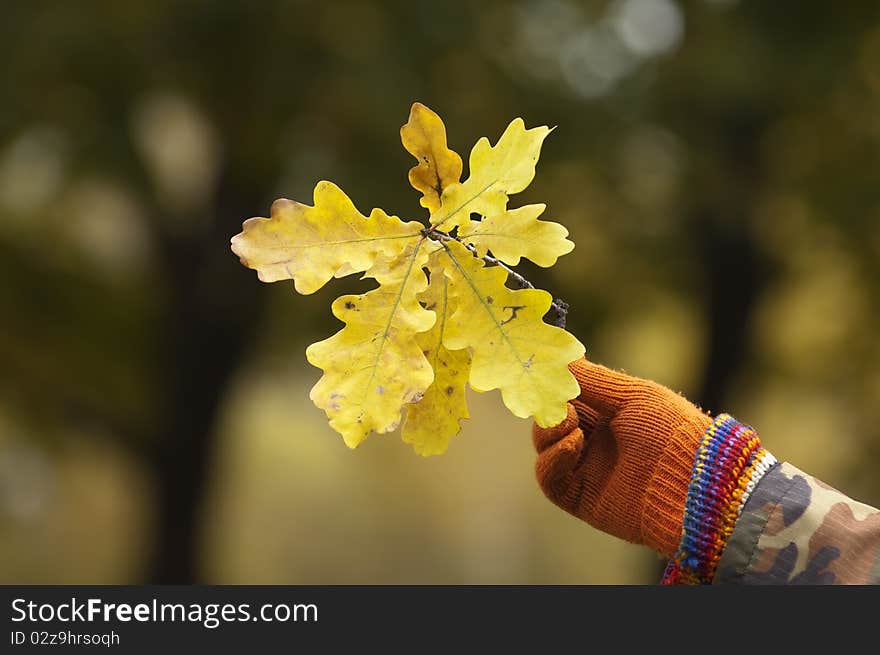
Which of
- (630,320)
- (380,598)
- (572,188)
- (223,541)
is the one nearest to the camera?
(380,598)

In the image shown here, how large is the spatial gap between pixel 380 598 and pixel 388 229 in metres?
Answer: 0.63

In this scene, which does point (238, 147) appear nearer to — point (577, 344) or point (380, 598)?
point (380, 598)

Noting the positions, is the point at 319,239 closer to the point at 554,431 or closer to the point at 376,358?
the point at 376,358

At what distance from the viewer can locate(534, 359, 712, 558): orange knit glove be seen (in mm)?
1247

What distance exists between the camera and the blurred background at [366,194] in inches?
180

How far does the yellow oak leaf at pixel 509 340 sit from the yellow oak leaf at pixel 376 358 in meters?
0.04

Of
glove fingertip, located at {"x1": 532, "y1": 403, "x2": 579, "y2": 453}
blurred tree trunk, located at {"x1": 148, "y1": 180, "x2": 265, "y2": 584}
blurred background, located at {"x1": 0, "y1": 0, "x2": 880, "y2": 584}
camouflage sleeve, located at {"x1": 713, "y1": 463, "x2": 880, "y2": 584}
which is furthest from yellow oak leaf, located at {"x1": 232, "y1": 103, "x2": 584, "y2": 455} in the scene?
blurred tree trunk, located at {"x1": 148, "y1": 180, "x2": 265, "y2": 584}

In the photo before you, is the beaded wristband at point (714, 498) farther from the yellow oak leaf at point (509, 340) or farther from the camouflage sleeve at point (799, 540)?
the yellow oak leaf at point (509, 340)

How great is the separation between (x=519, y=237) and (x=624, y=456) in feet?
1.35

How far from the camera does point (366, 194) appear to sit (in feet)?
14.5

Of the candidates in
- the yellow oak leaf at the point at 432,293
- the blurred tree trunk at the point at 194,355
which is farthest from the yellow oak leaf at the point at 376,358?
the blurred tree trunk at the point at 194,355

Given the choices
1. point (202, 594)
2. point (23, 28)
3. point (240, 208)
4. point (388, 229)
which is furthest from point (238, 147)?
point (388, 229)

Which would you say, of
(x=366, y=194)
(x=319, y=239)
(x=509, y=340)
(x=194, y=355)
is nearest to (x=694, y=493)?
(x=509, y=340)

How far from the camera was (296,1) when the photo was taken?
4613 mm
